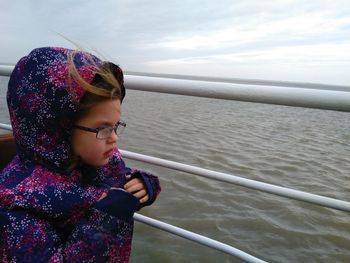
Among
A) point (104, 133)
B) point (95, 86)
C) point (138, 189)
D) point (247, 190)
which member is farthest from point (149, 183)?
point (247, 190)

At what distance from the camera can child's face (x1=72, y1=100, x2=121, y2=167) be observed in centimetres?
102

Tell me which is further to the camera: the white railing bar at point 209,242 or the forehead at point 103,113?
the white railing bar at point 209,242

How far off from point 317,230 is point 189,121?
20.3 feet

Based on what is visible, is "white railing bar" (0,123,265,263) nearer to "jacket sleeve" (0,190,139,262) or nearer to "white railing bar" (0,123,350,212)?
"white railing bar" (0,123,350,212)

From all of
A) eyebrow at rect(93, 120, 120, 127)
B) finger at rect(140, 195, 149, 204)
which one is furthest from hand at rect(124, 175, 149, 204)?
eyebrow at rect(93, 120, 120, 127)

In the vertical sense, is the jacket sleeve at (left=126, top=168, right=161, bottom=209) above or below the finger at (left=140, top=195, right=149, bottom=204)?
above

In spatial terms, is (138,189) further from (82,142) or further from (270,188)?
(270,188)

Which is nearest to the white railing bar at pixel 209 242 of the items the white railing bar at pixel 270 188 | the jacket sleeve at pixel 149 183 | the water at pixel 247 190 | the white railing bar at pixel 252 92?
the white railing bar at pixel 270 188

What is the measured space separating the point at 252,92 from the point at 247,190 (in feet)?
11.9

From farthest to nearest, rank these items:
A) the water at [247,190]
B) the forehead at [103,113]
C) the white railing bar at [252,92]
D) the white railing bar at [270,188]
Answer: the water at [247,190] < the white railing bar at [270,188] < the white railing bar at [252,92] < the forehead at [103,113]

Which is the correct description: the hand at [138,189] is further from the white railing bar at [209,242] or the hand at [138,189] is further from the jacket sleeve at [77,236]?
the white railing bar at [209,242]

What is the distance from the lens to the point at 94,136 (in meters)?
1.04

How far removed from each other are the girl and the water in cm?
172

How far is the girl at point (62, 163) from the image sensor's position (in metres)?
0.92
